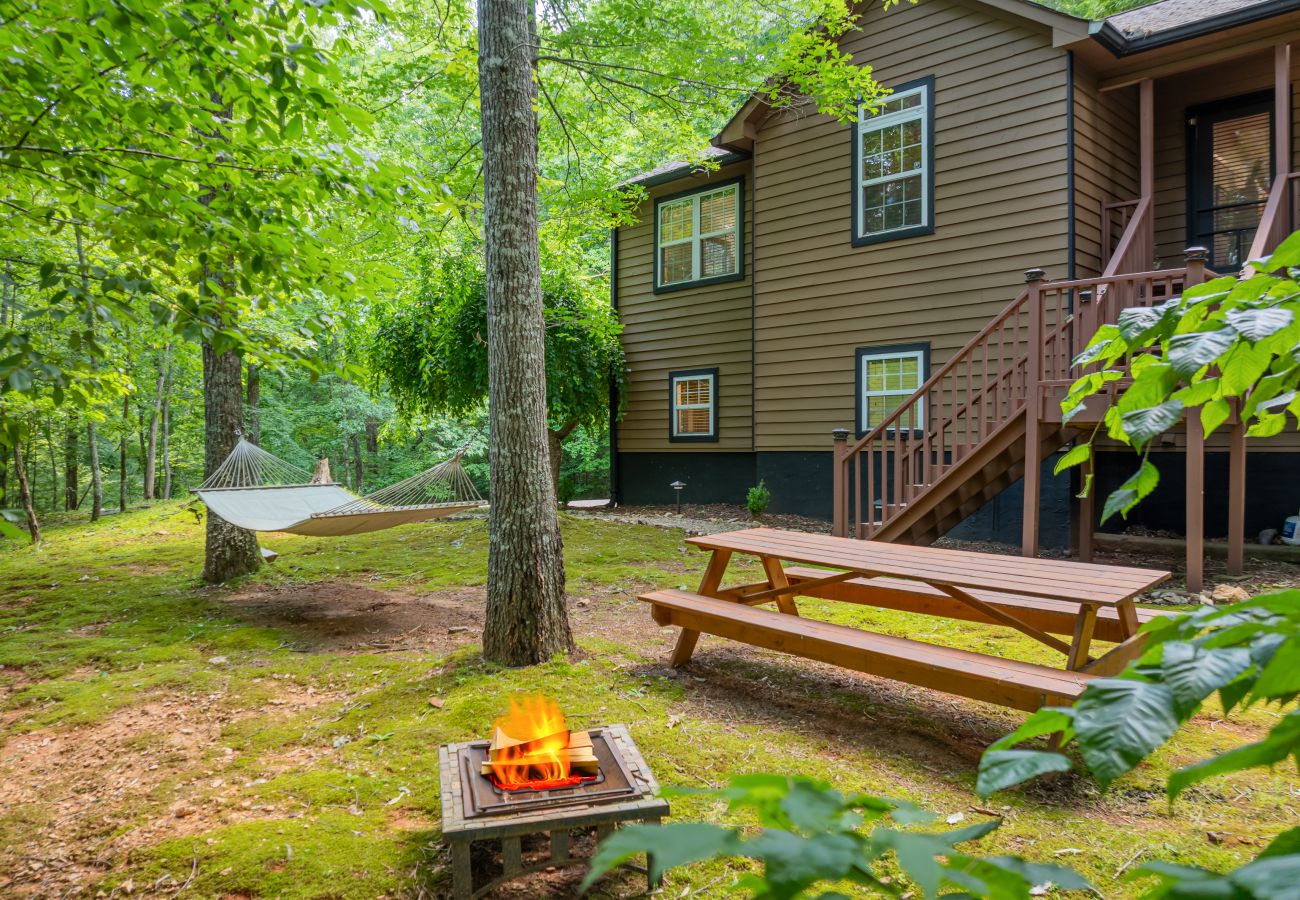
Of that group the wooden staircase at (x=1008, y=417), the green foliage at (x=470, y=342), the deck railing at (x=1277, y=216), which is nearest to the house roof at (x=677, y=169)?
the green foliage at (x=470, y=342)

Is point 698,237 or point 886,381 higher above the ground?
point 698,237

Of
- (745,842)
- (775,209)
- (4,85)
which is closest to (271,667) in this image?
(4,85)

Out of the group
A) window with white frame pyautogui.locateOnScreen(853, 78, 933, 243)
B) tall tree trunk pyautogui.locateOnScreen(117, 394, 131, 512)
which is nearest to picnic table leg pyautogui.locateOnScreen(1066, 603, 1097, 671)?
window with white frame pyautogui.locateOnScreen(853, 78, 933, 243)

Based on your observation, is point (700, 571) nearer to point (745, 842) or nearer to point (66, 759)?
point (66, 759)

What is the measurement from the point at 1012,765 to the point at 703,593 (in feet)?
12.0

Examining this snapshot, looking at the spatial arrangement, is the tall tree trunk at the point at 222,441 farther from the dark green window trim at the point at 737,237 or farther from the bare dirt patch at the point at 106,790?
the dark green window trim at the point at 737,237

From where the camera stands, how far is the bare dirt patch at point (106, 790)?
235 cm

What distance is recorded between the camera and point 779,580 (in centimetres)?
434

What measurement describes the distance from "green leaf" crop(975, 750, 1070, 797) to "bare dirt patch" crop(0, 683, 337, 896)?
2708 mm

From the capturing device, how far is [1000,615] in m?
3.37

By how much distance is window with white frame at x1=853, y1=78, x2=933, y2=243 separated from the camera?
8.27m

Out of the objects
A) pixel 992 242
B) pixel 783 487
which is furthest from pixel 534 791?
pixel 783 487

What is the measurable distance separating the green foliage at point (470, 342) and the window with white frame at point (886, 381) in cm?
396

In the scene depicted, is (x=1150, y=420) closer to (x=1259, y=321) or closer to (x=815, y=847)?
(x=1259, y=321)
